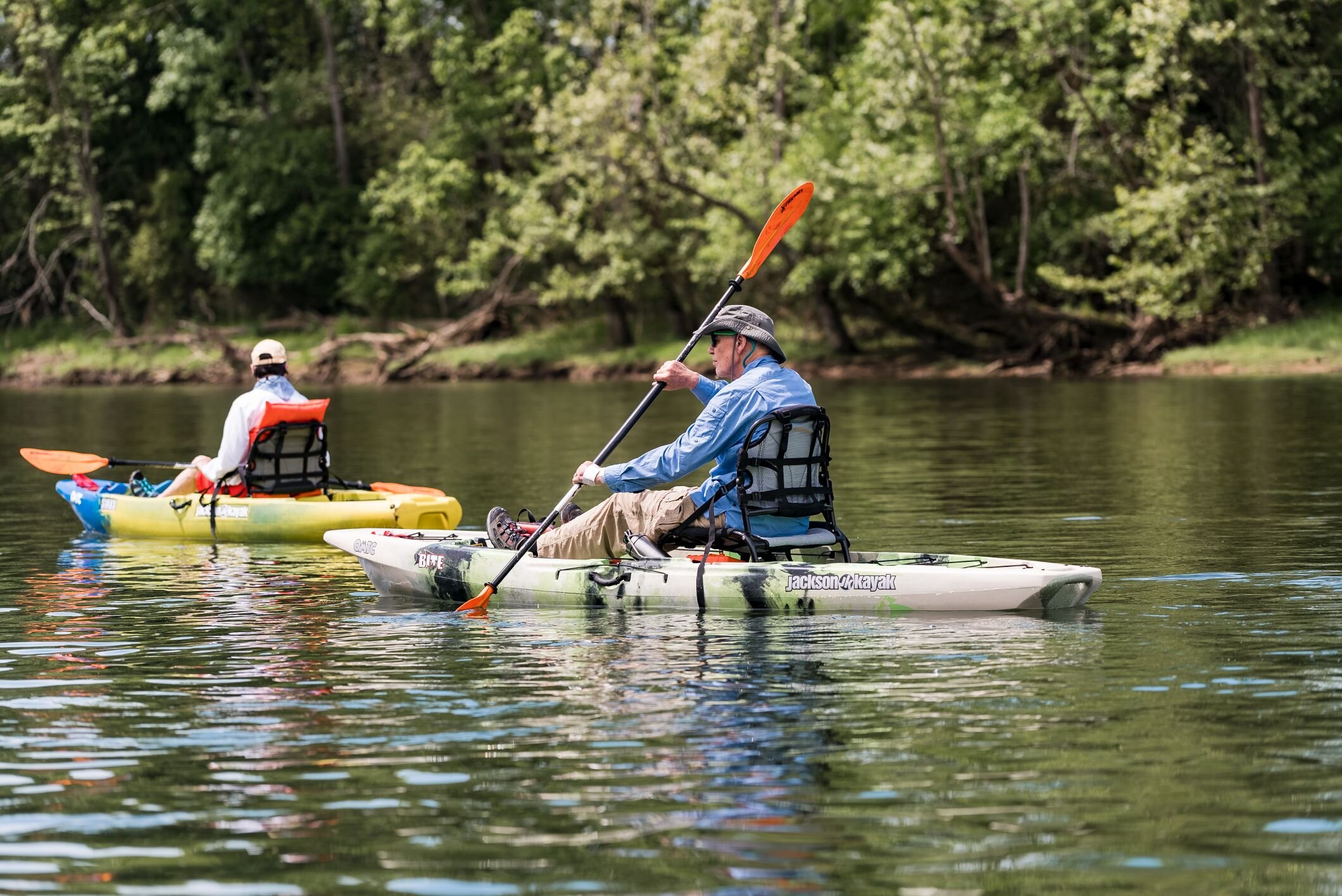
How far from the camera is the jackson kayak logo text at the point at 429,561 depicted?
1100 centimetres

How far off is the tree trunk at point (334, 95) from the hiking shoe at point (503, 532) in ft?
143

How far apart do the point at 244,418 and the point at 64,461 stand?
349cm

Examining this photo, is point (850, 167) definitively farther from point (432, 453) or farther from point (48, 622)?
point (48, 622)

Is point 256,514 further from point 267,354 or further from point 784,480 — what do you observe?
point 784,480

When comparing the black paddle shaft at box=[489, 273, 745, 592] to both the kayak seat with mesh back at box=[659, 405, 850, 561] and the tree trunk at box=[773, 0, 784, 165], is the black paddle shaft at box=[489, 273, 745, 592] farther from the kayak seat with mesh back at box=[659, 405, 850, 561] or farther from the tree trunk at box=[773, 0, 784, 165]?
the tree trunk at box=[773, 0, 784, 165]

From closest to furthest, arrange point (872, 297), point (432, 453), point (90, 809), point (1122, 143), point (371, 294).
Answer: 1. point (90, 809)
2. point (432, 453)
3. point (1122, 143)
4. point (872, 297)
5. point (371, 294)

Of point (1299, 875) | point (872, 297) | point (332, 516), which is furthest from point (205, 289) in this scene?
point (1299, 875)

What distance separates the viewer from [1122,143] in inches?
1512

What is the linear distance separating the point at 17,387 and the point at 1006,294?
1052 inches

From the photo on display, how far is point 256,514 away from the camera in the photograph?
14.5 meters

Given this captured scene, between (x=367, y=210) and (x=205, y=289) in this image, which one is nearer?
(x=367, y=210)

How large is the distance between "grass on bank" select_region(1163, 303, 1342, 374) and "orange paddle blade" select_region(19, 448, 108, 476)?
84.4 feet

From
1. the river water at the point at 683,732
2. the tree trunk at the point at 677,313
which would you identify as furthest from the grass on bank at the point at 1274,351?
the river water at the point at 683,732

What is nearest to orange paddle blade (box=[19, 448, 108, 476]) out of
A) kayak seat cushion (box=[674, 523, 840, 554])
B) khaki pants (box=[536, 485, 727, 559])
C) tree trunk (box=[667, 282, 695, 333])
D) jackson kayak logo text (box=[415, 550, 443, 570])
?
jackson kayak logo text (box=[415, 550, 443, 570])
